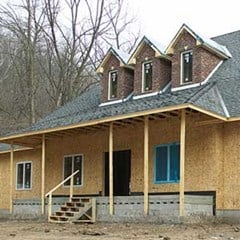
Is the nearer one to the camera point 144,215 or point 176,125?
point 144,215

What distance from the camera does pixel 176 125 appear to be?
19.8 meters

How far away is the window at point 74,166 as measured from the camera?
23828 millimetres

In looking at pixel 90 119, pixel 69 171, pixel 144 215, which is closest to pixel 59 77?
pixel 69 171

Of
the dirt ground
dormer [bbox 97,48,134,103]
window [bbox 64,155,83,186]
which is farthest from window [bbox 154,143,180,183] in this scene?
window [bbox 64,155,83,186]

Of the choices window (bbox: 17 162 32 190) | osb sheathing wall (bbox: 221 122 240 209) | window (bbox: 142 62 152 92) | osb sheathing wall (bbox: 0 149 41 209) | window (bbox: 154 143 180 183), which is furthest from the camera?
window (bbox: 17 162 32 190)

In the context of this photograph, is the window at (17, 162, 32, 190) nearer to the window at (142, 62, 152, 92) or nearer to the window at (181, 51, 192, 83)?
the window at (142, 62, 152, 92)

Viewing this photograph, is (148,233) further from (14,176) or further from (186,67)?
(14,176)

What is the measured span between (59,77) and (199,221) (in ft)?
82.5

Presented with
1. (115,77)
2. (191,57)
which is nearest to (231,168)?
(191,57)

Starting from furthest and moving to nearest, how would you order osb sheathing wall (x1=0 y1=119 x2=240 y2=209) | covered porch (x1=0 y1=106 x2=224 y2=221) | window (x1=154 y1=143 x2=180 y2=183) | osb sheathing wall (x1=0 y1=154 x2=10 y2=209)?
osb sheathing wall (x1=0 y1=154 x2=10 y2=209)
window (x1=154 y1=143 x2=180 y2=183)
osb sheathing wall (x1=0 y1=119 x2=240 y2=209)
covered porch (x1=0 y1=106 x2=224 y2=221)

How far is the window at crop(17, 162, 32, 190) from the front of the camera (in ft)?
88.5

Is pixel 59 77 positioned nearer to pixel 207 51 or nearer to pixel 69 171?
pixel 69 171

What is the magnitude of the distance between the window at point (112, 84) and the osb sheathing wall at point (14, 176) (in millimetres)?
5189

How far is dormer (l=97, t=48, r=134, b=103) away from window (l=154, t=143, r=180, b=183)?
362 cm
